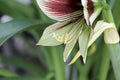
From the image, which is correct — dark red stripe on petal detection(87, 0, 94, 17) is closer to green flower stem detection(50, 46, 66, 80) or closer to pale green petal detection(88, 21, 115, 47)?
pale green petal detection(88, 21, 115, 47)

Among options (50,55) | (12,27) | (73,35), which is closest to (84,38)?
(73,35)

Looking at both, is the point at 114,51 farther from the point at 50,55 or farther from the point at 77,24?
the point at 50,55

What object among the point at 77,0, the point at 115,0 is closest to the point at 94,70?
the point at 115,0

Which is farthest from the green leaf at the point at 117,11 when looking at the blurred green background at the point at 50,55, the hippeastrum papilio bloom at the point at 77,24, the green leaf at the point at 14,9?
the green leaf at the point at 14,9

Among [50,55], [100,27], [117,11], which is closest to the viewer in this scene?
[100,27]

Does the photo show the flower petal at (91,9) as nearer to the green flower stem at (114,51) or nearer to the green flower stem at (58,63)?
the green flower stem at (114,51)

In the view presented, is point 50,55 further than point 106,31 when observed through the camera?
Yes

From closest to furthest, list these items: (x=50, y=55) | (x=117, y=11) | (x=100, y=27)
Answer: (x=100, y=27) → (x=117, y=11) → (x=50, y=55)

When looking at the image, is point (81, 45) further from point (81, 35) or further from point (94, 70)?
point (94, 70)
